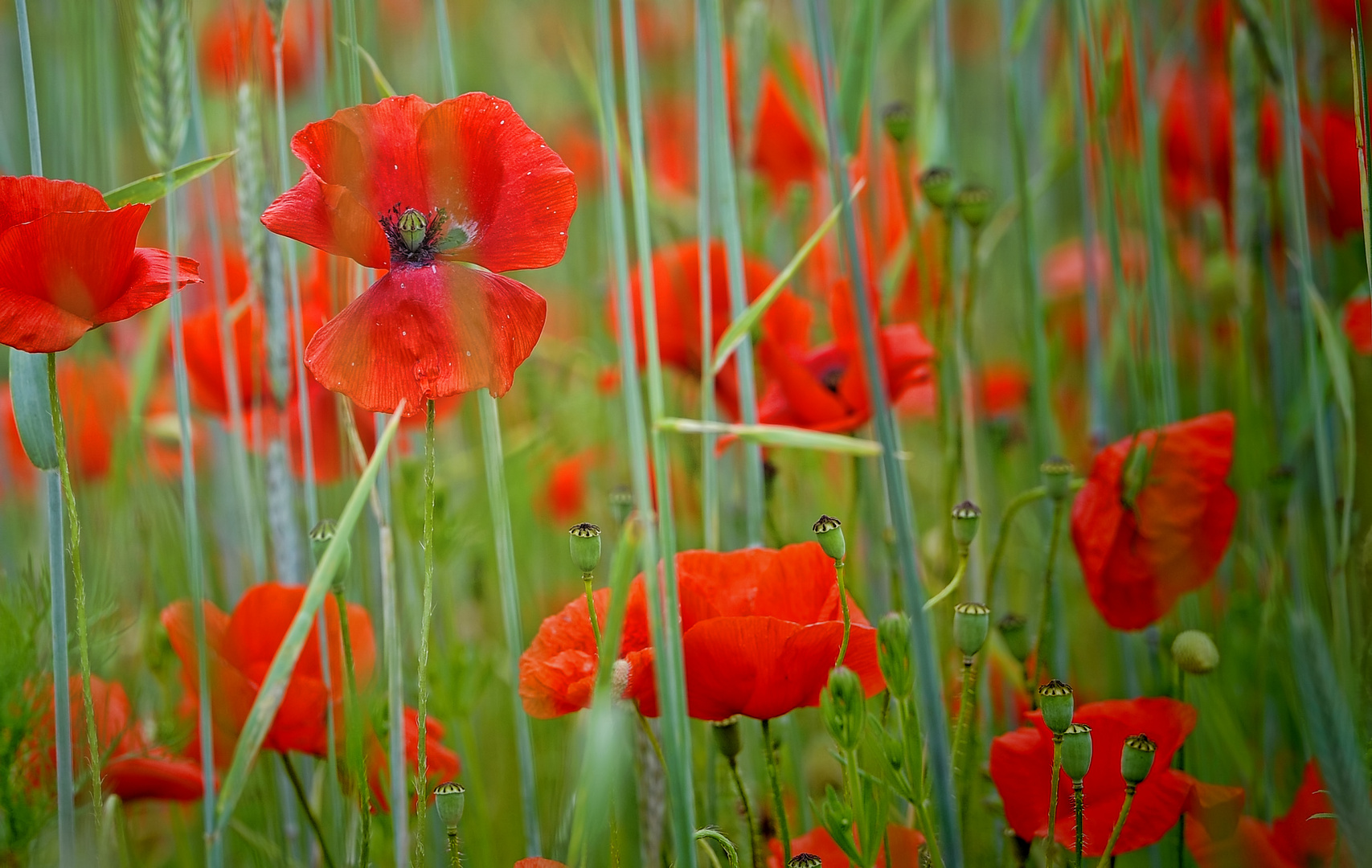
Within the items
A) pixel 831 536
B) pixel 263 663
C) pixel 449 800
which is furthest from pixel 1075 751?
pixel 263 663

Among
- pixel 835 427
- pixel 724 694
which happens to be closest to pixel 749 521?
pixel 835 427

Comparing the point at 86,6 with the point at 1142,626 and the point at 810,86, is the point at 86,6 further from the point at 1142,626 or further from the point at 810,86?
the point at 1142,626

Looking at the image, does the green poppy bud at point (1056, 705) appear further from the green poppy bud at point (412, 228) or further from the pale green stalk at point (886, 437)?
the green poppy bud at point (412, 228)

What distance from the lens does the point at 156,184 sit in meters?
0.40

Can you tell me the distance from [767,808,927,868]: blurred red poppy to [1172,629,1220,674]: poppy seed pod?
143mm

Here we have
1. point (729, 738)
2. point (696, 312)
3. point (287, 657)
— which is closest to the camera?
point (287, 657)

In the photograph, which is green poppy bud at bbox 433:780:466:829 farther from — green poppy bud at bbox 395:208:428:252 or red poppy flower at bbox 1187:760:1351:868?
red poppy flower at bbox 1187:760:1351:868

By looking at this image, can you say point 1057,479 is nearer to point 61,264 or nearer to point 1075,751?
point 1075,751

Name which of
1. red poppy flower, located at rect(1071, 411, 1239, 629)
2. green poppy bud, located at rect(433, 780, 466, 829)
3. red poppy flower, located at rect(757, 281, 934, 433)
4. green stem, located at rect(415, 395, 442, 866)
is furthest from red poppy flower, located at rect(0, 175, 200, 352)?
red poppy flower, located at rect(1071, 411, 1239, 629)

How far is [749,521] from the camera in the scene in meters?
0.62

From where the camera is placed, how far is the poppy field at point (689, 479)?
378 millimetres

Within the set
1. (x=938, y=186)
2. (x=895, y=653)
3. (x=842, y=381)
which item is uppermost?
(x=938, y=186)

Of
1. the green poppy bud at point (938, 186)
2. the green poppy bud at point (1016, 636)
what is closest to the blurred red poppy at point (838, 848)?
the green poppy bud at point (1016, 636)

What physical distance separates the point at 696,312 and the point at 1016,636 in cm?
31
